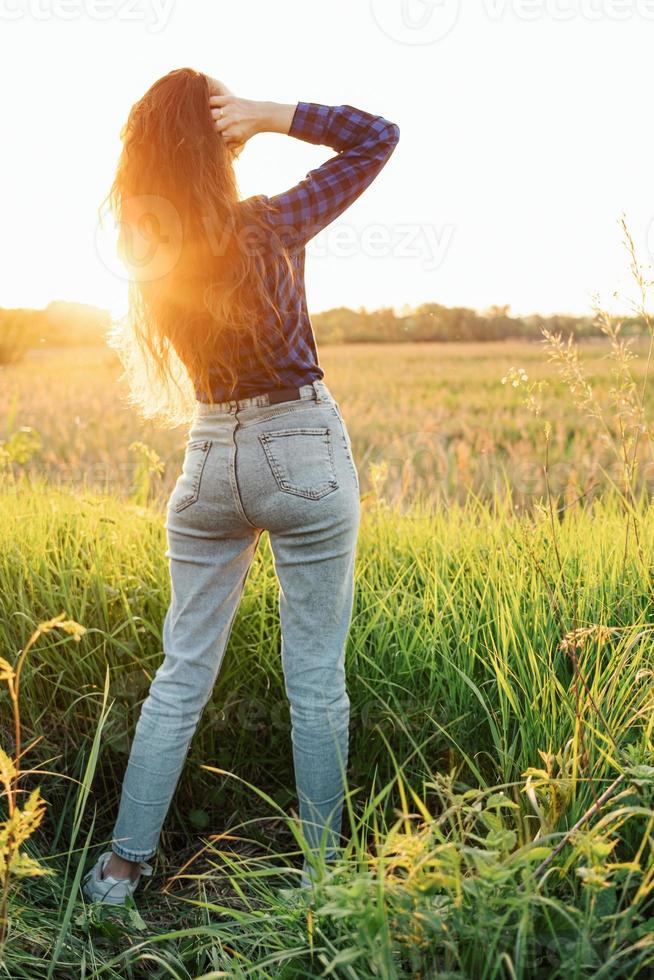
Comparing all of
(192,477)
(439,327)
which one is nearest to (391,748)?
(192,477)

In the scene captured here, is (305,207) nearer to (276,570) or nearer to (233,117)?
(233,117)

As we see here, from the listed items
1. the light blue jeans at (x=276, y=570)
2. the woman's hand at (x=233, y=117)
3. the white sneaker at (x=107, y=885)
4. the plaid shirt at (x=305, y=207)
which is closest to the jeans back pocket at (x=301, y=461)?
the light blue jeans at (x=276, y=570)

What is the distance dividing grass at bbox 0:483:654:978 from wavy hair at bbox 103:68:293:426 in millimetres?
736

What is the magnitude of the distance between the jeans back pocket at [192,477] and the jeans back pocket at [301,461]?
0.47 ft

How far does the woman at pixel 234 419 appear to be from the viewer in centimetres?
171

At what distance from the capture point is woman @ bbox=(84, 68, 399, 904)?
5.60ft

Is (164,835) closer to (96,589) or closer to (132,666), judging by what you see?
(132,666)

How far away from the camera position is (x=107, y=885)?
177 centimetres

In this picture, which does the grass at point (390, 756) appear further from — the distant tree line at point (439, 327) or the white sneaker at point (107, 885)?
the distant tree line at point (439, 327)

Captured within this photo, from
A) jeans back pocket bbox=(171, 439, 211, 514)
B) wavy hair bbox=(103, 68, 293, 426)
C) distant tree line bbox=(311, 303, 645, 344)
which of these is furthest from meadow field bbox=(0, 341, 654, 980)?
distant tree line bbox=(311, 303, 645, 344)

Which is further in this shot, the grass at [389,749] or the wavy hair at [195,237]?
the wavy hair at [195,237]

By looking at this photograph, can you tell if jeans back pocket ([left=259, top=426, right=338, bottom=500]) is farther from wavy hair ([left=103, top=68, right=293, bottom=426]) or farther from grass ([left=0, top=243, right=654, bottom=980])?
grass ([left=0, top=243, right=654, bottom=980])

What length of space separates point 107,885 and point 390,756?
63 cm

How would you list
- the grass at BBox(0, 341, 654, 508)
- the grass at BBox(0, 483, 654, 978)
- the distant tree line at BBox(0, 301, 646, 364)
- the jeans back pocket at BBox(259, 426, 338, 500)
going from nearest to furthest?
the grass at BBox(0, 483, 654, 978) → the jeans back pocket at BBox(259, 426, 338, 500) → the grass at BBox(0, 341, 654, 508) → the distant tree line at BBox(0, 301, 646, 364)
